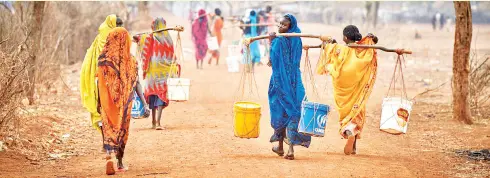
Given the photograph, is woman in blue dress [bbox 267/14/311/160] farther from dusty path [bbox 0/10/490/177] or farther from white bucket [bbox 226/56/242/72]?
white bucket [bbox 226/56/242/72]

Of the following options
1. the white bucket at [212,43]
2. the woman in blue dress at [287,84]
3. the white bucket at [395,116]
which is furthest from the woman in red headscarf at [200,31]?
the white bucket at [395,116]

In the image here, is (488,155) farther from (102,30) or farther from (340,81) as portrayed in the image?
(102,30)

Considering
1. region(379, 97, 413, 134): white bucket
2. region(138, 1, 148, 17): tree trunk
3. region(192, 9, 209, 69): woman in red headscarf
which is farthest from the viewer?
region(138, 1, 148, 17): tree trunk

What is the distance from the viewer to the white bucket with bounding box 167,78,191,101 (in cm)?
1015

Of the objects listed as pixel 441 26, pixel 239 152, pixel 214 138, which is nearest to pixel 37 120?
pixel 214 138

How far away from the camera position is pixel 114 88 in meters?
7.28

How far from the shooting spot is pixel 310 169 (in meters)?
7.46

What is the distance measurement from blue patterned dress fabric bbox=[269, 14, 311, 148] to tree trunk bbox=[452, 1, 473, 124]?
4.47 meters

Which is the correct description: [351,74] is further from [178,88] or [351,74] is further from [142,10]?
[142,10]

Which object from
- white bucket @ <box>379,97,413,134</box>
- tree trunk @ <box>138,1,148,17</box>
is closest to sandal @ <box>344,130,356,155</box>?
white bucket @ <box>379,97,413,134</box>

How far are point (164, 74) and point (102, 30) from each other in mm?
3236

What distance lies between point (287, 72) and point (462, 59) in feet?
15.5

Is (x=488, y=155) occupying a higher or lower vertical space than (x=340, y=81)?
lower

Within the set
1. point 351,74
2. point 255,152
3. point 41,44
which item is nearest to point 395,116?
point 351,74
